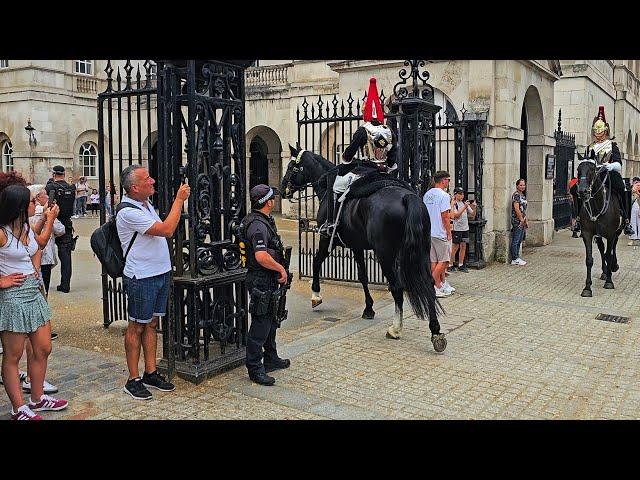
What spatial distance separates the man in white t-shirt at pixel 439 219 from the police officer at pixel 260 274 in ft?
12.3

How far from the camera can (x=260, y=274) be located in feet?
18.5

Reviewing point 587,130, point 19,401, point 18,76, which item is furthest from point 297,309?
point 18,76

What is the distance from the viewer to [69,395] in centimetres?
543

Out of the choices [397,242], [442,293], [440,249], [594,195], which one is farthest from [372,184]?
[594,195]

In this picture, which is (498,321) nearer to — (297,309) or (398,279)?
(398,279)

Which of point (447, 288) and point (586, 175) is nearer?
point (447, 288)

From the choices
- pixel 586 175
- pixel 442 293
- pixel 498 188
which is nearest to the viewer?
pixel 442 293

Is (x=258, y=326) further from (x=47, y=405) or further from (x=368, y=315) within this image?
(x=368, y=315)

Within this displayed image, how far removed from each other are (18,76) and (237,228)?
25.1 meters

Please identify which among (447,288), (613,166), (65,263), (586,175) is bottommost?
(447,288)

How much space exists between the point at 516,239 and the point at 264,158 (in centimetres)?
1791

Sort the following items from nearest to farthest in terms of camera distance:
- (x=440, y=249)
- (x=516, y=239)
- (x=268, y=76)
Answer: (x=440, y=249), (x=516, y=239), (x=268, y=76)

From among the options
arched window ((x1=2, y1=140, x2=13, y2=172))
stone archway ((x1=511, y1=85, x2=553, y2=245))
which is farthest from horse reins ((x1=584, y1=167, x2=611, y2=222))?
arched window ((x1=2, y1=140, x2=13, y2=172))
